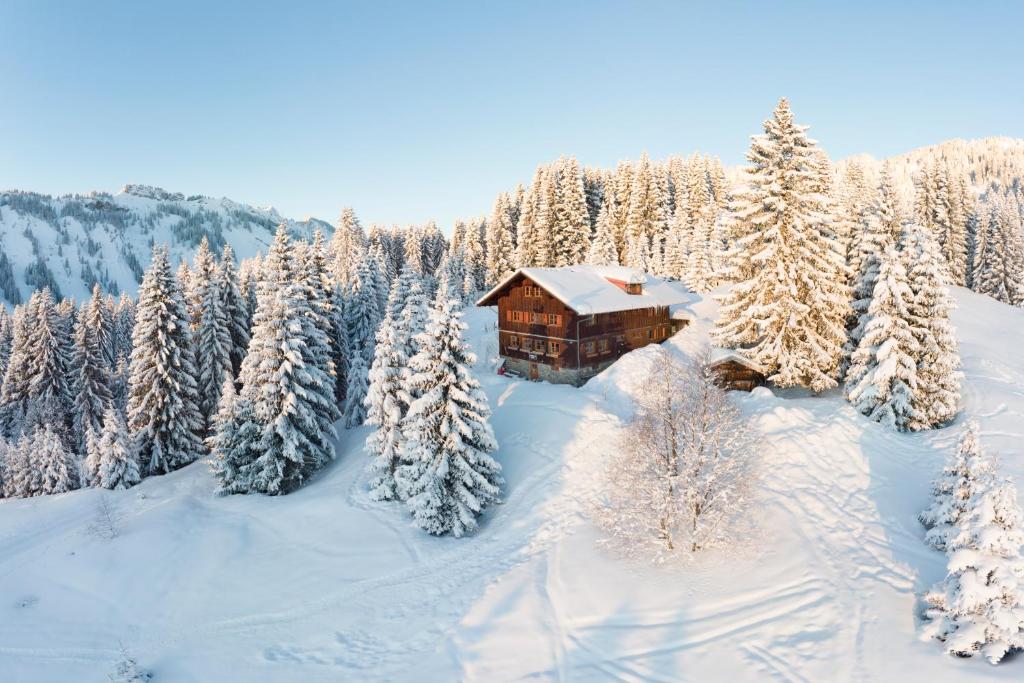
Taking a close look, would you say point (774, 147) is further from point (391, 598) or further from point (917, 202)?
point (917, 202)

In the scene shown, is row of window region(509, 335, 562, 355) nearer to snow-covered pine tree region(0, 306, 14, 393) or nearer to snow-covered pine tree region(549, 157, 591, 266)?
snow-covered pine tree region(549, 157, 591, 266)

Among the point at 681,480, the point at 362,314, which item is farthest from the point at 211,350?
the point at 681,480

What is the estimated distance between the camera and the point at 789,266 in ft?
102

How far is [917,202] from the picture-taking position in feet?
226

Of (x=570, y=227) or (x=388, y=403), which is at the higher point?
(x=570, y=227)

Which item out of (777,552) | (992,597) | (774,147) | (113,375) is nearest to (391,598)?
(777,552)

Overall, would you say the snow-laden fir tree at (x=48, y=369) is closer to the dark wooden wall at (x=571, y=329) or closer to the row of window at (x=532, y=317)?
the dark wooden wall at (x=571, y=329)

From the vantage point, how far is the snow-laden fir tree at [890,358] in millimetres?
26031

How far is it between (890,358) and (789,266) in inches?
292

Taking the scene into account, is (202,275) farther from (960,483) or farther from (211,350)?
(960,483)

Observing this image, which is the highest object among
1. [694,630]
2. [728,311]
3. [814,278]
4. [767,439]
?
[814,278]

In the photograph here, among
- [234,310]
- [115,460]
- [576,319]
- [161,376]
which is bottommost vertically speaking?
[115,460]

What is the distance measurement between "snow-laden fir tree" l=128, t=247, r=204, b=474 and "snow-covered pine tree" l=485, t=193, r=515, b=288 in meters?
52.9

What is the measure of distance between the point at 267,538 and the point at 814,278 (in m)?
32.4
